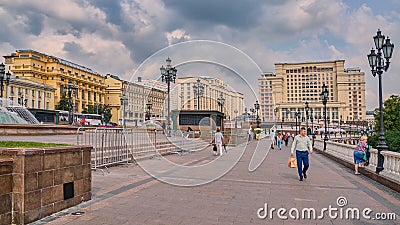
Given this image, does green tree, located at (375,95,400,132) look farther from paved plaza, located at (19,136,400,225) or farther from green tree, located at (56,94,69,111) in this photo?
green tree, located at (56,94,69,111)

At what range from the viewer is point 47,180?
5.28 m

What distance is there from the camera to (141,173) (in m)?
10.4

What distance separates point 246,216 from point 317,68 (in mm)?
151491

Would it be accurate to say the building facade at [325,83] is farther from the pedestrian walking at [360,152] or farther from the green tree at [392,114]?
the pedestrian walking at [360,152]

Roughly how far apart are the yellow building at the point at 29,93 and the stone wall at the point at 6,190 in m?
65.0

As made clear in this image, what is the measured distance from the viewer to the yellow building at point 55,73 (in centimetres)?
7581

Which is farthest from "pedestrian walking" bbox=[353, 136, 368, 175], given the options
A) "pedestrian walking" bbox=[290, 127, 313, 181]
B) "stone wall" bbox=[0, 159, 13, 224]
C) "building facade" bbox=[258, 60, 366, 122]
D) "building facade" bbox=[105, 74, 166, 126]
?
"building facade" bbox=[258, 60, 366, 122]

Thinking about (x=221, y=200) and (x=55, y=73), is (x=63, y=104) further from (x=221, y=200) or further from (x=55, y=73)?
(x=221, y=200)


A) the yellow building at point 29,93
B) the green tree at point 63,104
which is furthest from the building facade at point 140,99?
the green tree at point 63,104

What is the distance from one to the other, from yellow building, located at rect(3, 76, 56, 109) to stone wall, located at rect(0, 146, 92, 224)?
64131 millimetres

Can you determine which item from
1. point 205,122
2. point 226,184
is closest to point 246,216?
point 226,184

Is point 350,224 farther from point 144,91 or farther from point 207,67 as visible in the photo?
point 144,91

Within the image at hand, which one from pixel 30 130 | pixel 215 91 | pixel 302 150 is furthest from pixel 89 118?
pixel 302 150

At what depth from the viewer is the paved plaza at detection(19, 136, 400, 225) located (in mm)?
5371
